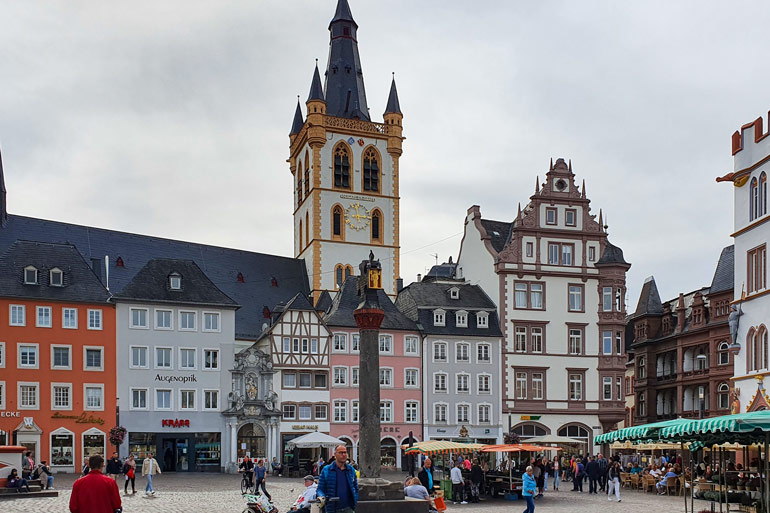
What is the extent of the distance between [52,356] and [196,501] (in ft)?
80.6

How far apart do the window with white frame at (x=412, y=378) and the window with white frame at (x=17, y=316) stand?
2261 cm

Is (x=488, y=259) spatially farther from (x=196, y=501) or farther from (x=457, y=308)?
(x=196, y=501)

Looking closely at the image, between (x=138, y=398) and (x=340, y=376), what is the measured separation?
A: 12076 millimetres

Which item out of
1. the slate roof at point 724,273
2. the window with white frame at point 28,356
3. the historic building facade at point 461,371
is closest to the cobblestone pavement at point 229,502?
the window with white frame at point 28,356

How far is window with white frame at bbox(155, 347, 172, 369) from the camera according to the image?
56.6m

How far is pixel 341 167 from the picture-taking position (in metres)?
83.2

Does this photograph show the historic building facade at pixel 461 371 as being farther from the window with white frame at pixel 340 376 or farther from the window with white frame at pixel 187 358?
the window with white frame at pixel 187 358

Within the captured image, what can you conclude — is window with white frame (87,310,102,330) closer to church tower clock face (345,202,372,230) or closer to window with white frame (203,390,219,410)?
window with white frame (203,390,219,410)

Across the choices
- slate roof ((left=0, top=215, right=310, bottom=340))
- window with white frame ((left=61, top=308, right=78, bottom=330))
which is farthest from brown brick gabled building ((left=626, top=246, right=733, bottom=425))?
window with white frame ((left=61, top=308, right=78, bottom=330))

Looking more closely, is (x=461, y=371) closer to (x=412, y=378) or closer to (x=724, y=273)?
(x=412, y=378)

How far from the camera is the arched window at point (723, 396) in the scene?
60875mm

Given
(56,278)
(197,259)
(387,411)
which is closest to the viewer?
(56,278)

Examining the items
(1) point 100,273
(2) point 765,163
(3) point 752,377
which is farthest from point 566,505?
(1) point 100,273

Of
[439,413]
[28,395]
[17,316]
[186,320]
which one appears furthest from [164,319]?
[439,413]
